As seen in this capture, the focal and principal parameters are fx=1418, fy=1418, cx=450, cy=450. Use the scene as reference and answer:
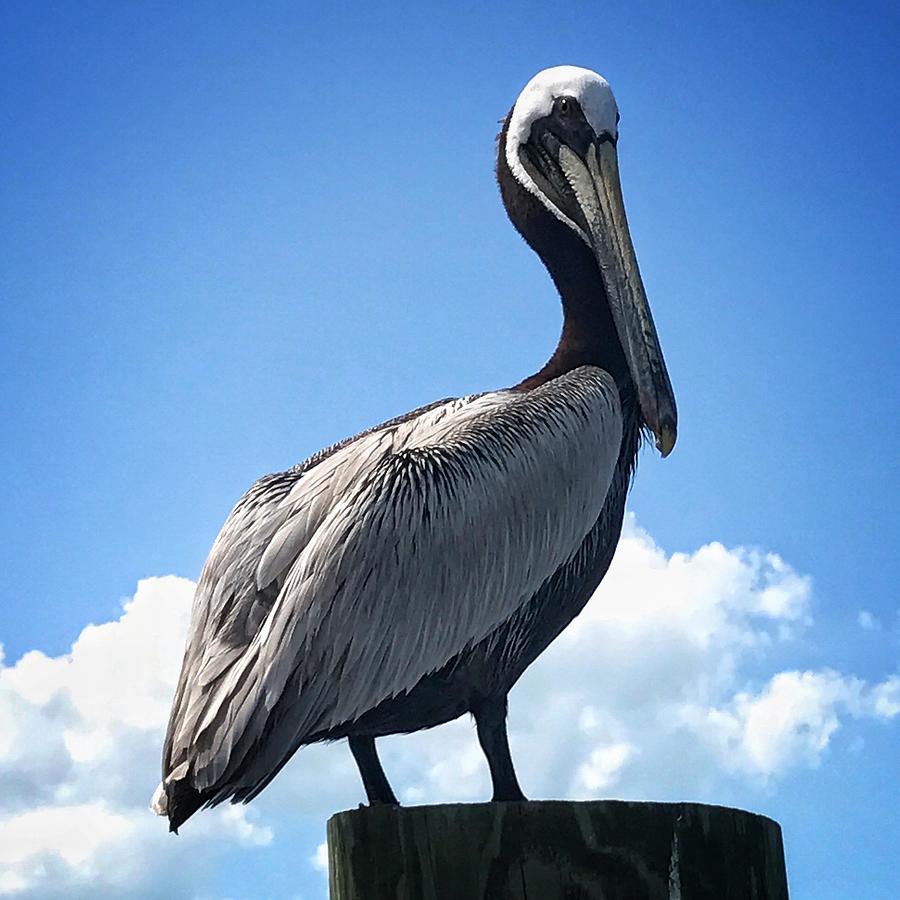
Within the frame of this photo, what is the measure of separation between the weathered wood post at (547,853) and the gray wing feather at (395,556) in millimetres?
980

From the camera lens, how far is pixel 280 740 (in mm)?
4348

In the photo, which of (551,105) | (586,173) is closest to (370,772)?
(586,173)

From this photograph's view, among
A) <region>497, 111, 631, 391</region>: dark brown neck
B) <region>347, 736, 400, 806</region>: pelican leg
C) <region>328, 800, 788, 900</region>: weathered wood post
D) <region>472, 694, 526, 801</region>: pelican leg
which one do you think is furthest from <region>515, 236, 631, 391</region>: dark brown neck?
<region>328, 800, 788, 900</region>: weathered wood post

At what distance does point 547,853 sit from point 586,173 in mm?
3219

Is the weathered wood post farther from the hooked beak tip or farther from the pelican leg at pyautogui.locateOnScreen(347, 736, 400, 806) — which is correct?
the hooked beak tip

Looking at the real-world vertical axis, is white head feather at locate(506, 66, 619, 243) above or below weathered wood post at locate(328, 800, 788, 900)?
above

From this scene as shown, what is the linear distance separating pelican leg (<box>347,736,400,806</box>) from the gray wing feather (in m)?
0.29

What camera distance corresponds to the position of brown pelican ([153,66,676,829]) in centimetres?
443

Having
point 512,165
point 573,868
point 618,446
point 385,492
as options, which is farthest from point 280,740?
point 512,165

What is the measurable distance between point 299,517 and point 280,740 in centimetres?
82

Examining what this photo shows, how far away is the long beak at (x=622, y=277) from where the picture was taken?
540cm

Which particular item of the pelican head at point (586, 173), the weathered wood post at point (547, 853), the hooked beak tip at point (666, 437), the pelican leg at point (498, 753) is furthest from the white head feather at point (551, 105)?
the weathered wood post at point (547, 853)

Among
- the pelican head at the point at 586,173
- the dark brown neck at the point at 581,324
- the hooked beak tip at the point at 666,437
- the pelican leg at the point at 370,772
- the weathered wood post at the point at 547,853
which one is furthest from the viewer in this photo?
the dark brown neck at the point at 581,324

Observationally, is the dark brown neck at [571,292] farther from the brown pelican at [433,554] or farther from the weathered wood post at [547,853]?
the weathered wood post at [547,853]
